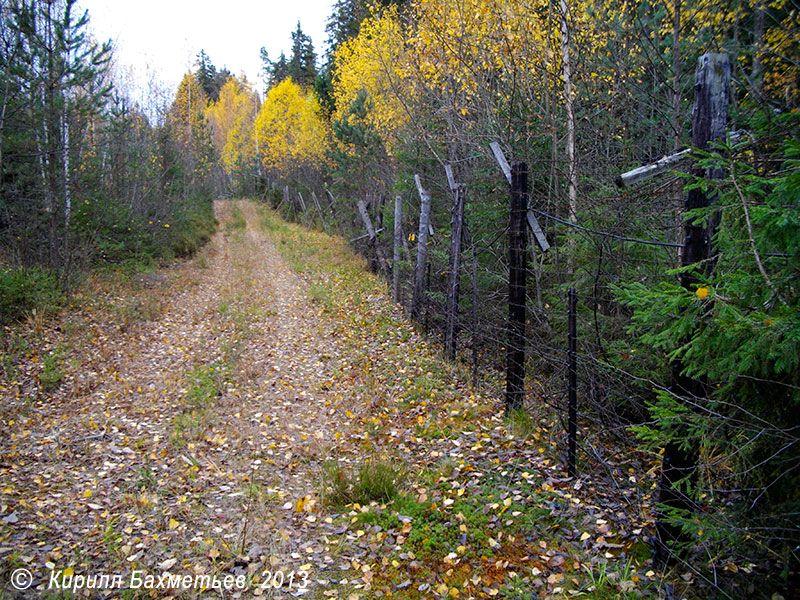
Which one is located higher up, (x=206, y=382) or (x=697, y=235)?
(x=697, y=235)

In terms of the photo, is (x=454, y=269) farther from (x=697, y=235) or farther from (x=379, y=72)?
(x=379, y=72)

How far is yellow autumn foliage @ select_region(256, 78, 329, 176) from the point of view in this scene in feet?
91.7

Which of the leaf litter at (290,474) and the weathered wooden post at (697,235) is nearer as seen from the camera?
the weathered wooden post at (697,235)

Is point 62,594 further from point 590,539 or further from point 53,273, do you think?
point 53,273

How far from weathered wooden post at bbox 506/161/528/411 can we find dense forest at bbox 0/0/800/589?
25 centimetres

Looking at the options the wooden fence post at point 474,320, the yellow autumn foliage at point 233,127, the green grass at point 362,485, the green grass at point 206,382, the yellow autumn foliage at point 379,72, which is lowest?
the green grass at point 362,485

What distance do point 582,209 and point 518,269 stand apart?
1.48 meters

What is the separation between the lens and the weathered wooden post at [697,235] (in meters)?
3.17

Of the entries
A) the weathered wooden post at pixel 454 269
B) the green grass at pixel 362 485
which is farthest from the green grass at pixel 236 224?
the green grass at pixel 362 485

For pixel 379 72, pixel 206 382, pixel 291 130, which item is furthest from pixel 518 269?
pixel 291 130

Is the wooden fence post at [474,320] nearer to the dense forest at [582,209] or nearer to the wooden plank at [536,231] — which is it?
the dense forest at [582,209]

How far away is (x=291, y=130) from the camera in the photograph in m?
32.4

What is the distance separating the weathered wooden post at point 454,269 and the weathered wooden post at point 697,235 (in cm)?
469

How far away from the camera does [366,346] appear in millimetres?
9711
